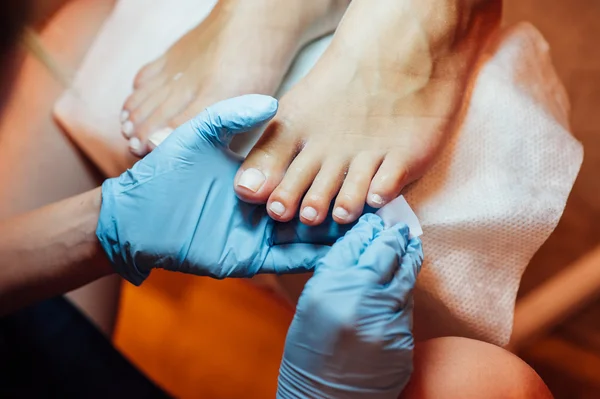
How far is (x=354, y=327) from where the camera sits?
1.61ft

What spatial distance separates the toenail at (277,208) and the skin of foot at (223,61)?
188 mm

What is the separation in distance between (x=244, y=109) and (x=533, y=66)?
44 cm

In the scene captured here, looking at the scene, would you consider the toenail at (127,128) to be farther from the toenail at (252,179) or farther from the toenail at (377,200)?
the toenail at (377,200)

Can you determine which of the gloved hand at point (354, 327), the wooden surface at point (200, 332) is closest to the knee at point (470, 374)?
the gloved hand at point (354, 327)

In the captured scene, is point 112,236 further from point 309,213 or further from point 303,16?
point 303,16

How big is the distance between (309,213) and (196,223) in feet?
0.42

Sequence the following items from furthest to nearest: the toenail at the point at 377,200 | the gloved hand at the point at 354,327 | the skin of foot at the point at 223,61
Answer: the skin of foot at the point at 223,61
the toenail at the point at 377,200
the gloved hand at the point at 354,327

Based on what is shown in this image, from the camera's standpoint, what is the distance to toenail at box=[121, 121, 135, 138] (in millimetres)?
726

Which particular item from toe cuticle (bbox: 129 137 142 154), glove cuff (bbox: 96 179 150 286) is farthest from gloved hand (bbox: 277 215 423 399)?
toe cuticle (bbox: 129 137 142 154)

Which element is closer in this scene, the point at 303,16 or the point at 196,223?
the point at 196,223

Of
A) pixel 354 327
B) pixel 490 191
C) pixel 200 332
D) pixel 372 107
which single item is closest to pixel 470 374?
pixel 354 327

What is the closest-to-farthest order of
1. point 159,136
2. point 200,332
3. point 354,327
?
point 354,327 < point 159,136 < point 200,332

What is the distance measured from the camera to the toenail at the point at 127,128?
726mm

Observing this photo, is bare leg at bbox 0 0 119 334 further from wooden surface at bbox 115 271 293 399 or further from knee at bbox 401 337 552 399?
knee at bbox 401 337 552 399
